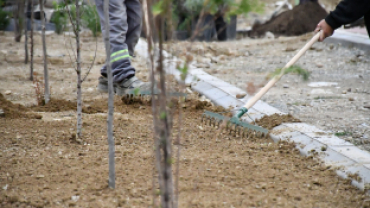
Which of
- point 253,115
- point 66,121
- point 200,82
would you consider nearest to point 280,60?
point 200,82

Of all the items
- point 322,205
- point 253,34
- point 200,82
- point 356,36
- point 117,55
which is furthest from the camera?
point 253,34

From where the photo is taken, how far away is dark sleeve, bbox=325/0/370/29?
271 centimetres

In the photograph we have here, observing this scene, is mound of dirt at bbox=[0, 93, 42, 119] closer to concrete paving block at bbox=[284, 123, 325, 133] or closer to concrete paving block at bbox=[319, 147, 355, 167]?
concrete paving block at bbox=[284, 123, 325, 133]

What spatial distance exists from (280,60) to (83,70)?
120 inches

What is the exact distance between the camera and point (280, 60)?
6.82 meters

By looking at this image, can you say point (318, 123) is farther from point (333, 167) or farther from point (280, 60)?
point (280, 60)

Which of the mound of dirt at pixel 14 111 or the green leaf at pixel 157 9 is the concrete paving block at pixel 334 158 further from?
the mound of dirt at pixel 14 111

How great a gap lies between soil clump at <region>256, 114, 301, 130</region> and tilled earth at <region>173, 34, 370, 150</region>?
0.32 metres

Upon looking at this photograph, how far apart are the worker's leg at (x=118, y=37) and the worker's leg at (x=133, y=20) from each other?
1.19ft

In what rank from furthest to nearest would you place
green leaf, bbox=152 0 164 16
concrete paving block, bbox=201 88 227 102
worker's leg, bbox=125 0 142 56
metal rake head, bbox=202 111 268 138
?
worker's leg, bbox=125 0 142 56
concrete paving block, bbox=201 88 227 102
metal rake head, bbox=202 111 268 138
green leaf, bbox=152 0 164 16

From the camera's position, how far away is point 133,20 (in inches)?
180

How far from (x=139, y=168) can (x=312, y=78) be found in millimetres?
3659

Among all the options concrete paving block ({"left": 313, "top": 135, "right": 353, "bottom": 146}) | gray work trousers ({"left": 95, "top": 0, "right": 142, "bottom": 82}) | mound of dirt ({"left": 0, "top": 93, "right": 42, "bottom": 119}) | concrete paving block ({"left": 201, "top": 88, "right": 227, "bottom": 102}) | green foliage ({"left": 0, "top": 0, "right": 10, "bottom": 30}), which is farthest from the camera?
green foliage ({"left": 0, "top": 0, "right": 10, "bottom": 30})

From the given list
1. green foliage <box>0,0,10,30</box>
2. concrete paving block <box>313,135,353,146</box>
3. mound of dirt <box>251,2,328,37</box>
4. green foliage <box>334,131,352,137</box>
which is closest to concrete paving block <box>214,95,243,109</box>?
green foliage <box>334,131,352,137</box>
